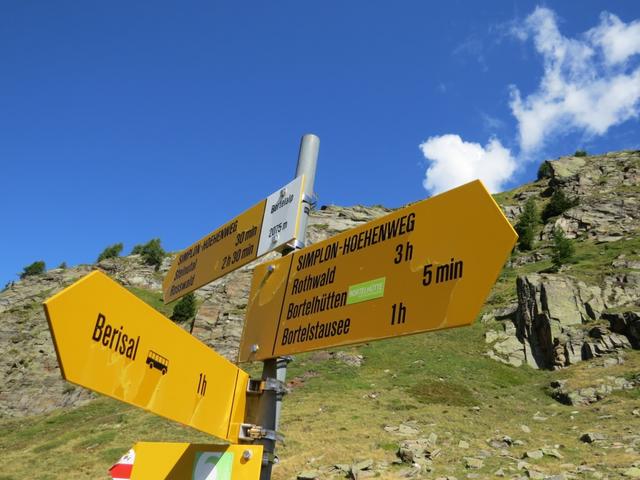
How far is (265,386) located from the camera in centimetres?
353

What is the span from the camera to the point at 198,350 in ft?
10.5

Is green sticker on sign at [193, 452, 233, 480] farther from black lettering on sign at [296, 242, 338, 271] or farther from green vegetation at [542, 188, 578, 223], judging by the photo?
green vegetation at [542, 188, 578, 223]

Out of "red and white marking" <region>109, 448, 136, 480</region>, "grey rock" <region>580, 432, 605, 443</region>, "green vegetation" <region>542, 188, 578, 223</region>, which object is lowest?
"red and white marking" <region>109, 448, 136, 480</region>

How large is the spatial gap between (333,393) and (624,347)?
58.5ft

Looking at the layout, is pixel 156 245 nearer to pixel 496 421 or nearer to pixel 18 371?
pixel 18 371

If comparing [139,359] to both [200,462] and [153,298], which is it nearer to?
[200,462]

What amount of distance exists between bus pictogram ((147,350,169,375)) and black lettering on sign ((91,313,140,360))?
119mm

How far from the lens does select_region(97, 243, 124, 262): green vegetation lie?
81.6m

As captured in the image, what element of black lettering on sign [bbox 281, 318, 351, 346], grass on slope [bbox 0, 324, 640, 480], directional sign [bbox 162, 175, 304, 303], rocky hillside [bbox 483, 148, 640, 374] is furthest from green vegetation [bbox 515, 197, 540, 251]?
black lettering on sign [bbox 281, 318, 351, 346]

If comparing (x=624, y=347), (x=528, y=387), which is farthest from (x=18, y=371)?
(x=624, y=347)

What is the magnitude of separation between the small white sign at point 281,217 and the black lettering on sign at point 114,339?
165cm

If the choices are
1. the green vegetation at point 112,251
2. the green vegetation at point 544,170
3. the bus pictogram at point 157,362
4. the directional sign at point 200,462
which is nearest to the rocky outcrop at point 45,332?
the green vegetation at point 112,251

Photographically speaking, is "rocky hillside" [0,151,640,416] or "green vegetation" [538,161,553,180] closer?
"rocky hillside" [0,151,640,416]

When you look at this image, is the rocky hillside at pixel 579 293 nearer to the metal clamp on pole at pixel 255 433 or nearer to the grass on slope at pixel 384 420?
the grass on slope at pixel 384 420
